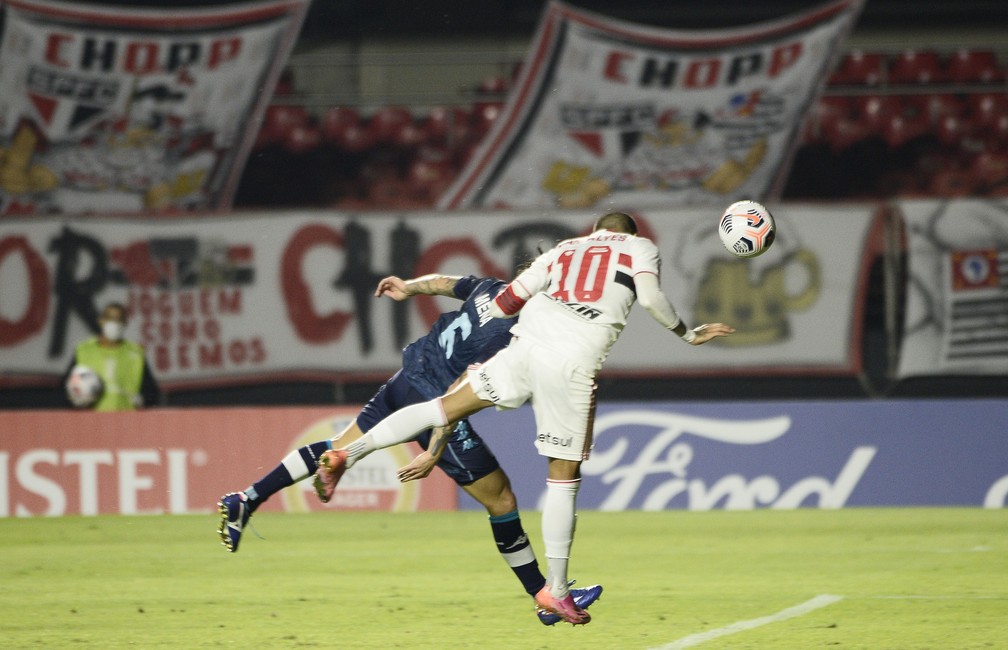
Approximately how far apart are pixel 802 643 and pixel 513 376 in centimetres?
171

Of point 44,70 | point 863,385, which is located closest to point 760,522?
point 863,385

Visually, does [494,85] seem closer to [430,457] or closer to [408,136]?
[408,136]

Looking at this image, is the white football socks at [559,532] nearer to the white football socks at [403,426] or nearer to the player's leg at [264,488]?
the white football socks at [403,426]

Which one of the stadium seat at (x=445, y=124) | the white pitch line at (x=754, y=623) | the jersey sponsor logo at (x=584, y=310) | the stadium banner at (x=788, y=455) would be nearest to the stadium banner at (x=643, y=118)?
the stadium seat at (x=445, y=124)

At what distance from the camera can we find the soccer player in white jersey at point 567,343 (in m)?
6.23

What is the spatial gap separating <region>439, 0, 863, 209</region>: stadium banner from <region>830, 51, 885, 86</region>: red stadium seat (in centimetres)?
194

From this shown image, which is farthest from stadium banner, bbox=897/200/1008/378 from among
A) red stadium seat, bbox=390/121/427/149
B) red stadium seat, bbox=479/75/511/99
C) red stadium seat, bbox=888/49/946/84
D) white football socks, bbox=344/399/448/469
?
white football socks, bbox=344/399/448/469

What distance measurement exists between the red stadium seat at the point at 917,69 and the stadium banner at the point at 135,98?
7.68 metres

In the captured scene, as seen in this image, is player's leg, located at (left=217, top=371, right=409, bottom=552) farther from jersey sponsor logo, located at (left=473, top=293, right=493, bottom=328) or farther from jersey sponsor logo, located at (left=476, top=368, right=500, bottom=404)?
jersey sponsor logo, located at (left=476, top=368, right=500, bottom=404)

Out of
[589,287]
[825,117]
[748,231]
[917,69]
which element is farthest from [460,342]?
[917,69]

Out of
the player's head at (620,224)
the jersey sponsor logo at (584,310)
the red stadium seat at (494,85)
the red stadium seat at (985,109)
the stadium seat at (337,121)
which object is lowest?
the stadium seat at (337,121)

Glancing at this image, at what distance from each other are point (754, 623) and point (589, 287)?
6.21 feet

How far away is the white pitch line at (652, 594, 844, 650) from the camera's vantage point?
20.5ft

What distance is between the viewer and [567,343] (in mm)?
6289
